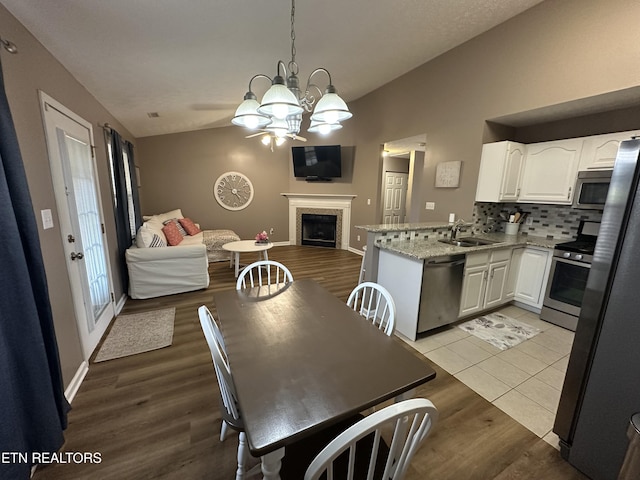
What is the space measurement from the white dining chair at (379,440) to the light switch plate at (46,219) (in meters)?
2.15

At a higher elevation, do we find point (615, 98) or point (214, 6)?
point (214, 6)

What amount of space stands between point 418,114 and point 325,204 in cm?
289

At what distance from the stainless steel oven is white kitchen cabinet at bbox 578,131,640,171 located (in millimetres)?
688

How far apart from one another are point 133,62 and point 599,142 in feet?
15.1

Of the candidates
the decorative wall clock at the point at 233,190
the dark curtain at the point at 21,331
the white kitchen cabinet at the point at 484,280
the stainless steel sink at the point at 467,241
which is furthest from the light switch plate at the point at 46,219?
the decorative wall clock at the point at 233,190

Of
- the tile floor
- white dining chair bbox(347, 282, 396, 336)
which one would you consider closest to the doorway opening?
the tile floor

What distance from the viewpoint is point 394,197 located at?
6.40 meters

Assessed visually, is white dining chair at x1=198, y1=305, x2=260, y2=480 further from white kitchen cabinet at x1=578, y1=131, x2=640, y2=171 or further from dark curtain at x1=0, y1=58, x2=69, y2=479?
A: white kitchen cabinet at x1=578, y1=131, x2=640, y2=171

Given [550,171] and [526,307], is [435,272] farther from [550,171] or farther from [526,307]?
[550,171]

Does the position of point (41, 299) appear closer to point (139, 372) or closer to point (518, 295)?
point (139, 372)

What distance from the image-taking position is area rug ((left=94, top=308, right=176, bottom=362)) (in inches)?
93.7

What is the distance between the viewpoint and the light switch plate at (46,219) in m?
1.69

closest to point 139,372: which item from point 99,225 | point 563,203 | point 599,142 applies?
point 99,225

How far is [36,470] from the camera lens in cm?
138
